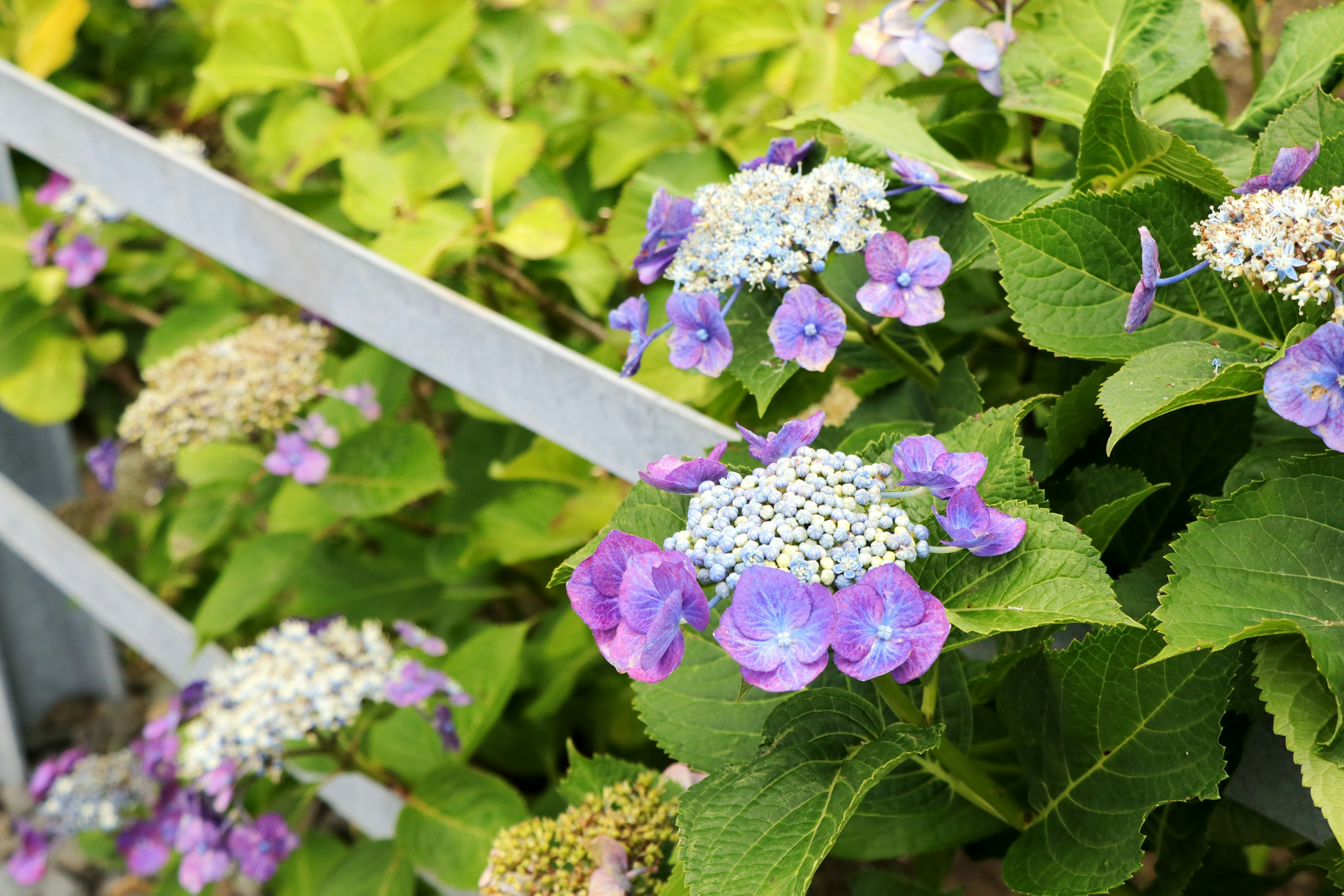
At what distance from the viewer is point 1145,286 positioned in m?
0.60

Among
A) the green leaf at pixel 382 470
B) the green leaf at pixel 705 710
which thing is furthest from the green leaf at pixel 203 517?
the green leaf at pixel 705 710

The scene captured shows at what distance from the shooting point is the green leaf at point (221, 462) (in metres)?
1.54

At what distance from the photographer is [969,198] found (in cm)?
77

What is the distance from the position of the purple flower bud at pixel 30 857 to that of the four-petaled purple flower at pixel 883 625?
1.97 m

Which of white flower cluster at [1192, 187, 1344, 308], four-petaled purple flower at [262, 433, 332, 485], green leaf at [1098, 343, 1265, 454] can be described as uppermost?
white flower cluster at [1192, 187, 1344, 308]

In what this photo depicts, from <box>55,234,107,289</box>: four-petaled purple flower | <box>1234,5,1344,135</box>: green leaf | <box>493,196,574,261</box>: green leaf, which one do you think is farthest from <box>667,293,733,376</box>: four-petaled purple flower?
<box>55,234,107,289</box>: four-petaled purple flower

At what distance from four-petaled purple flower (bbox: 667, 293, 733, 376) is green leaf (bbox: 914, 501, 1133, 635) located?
0.68ft

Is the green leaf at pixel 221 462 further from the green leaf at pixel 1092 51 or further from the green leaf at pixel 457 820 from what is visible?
the green leaf at pixel 1092 51

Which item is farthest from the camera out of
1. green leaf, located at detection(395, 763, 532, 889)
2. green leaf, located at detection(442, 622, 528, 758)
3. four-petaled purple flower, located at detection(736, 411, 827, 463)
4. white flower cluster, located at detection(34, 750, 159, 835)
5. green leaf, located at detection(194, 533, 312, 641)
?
white flower cluster, located at detection(34, 750, 159, 835)

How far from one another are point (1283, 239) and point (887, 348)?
0.30 metres

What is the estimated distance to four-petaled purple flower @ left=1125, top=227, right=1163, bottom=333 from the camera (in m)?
0.60

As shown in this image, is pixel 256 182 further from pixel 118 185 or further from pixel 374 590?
pixel 374 590

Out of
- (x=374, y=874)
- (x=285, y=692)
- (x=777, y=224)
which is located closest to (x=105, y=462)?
(x=285, y=692)

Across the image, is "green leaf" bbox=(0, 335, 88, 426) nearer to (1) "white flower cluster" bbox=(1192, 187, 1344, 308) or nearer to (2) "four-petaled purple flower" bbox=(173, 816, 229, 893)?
(2) "four-petaled purple flower" bbox=(173, 816, 229, 893)
